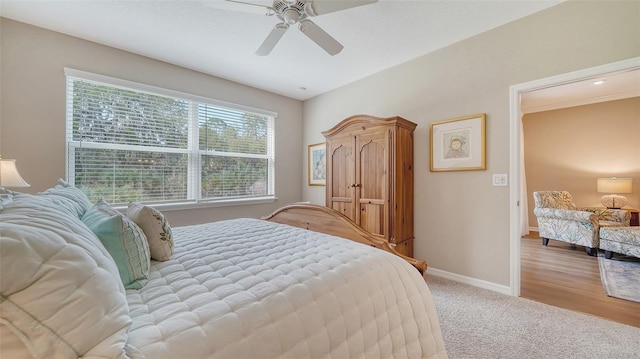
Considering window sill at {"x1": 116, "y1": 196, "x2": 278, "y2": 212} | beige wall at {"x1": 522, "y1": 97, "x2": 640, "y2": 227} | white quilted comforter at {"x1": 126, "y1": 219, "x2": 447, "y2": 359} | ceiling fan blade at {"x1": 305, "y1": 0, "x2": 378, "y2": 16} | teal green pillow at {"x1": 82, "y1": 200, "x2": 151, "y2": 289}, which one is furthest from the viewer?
beige wall at {"x1": 522, "y1": 97, "x2": 640, "y2": 227}

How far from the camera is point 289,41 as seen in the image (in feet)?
8.83

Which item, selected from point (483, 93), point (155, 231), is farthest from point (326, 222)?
point (483, 93)

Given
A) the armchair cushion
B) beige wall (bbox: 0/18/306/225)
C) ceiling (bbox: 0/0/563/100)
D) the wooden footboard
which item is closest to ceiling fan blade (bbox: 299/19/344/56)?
ceiling (bbox: 0/0/563/100)

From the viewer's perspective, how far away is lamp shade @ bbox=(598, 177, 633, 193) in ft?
14.0

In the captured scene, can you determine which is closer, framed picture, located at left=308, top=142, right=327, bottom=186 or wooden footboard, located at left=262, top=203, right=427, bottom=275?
wooden footboard, located at left=262, top=203, right=427, bottom=275

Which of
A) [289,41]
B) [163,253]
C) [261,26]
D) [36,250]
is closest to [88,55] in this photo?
[261,26]

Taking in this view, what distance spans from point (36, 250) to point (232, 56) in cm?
294

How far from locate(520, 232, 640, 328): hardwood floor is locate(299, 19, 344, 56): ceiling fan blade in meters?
2.89

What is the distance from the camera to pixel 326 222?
7.53ft

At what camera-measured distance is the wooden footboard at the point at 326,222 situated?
1910mm

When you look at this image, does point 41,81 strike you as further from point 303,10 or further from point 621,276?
point 621,276

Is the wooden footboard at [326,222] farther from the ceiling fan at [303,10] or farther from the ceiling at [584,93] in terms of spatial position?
the ceiling at [584,93]

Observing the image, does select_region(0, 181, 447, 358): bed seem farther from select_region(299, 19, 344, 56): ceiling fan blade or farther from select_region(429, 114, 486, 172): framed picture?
select_region(429, 114, 486, 172): framed picture

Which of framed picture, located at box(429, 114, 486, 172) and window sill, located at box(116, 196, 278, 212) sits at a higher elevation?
framed picture, located at box(429, 114, 486, 172)
